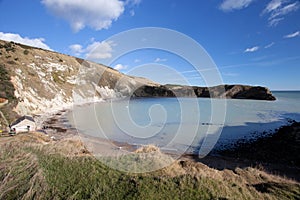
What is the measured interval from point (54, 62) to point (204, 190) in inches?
2869

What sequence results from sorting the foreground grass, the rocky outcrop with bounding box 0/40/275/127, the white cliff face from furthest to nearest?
1. the white cliff face
2. the rocky outcrop with bounding box 0/40/275/127
3. the foreground grass

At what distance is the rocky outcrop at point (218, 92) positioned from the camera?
107713 millimetres

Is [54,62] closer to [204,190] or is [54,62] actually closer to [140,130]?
[140,130]

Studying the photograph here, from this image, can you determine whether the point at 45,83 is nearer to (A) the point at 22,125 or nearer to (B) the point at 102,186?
(A) the point at 22,125

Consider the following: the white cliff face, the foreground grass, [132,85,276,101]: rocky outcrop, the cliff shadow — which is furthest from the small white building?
[132,85,276,101]: rocky outcrop

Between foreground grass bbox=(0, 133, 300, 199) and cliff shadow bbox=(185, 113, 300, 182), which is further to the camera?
cliff shadow bbox=(185, 113, 300, 182)

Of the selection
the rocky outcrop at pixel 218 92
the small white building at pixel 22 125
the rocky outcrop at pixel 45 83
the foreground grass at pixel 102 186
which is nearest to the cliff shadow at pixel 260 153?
the foreground grass at pixel 102 186

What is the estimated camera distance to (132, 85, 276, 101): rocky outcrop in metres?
108

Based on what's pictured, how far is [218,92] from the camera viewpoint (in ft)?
391

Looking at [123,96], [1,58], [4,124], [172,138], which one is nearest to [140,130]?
[172,138]

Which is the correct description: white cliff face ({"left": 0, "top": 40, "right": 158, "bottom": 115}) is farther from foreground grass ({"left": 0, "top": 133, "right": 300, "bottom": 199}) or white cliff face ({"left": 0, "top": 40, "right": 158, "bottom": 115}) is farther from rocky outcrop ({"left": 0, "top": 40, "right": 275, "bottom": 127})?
foreground grass ({"left": 0, "top": 133, "right": 300, "bottom": 199})

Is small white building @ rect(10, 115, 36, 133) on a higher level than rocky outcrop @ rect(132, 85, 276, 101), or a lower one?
lower

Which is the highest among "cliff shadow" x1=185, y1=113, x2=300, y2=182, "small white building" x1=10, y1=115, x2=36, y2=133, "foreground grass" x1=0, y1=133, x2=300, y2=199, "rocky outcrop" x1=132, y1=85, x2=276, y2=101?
"rocky outcrop" x1=132, y1=85, x2=276, y2=101

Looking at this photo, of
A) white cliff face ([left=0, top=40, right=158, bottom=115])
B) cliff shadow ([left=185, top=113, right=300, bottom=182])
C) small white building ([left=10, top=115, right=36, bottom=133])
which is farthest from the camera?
white cliff face ([left=0, top=40, right=158, bottom=115])
